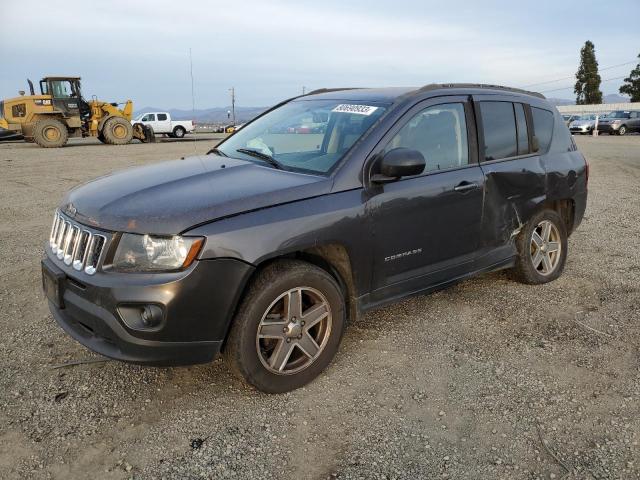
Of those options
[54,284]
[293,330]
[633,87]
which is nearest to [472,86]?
[293,330]

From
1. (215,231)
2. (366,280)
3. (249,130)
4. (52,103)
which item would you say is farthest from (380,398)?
(52,103)

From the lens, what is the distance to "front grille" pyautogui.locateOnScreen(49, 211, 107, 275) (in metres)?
2.72

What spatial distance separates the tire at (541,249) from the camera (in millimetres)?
4477

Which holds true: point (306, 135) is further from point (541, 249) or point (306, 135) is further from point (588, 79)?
point (588, 79)

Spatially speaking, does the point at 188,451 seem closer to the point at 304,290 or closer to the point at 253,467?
the point at 253,467

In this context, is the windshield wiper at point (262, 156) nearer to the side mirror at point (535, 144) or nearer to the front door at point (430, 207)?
the front door at point (430, 207)

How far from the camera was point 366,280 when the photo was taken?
3291mm

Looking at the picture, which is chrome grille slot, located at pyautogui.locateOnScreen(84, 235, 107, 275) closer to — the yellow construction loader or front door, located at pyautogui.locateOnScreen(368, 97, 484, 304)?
front door, located at pyautogui.locateOnScreen(368, 97, 484, 304)

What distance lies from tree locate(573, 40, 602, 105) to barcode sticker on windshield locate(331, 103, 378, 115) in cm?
7363

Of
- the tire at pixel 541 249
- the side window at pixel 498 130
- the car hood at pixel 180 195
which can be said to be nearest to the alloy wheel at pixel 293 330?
the car hood at pixel 180 195

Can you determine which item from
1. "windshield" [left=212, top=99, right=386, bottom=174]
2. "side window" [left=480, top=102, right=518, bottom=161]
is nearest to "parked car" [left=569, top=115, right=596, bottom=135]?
"side window" [left=480, top=102, right=518, bottom=161]

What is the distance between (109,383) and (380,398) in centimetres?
Result: 159

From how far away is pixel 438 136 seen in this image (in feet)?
12.2

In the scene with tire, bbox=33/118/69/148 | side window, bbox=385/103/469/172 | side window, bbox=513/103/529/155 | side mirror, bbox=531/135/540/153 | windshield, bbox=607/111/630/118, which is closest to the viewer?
side window, bbox=385/103/469/172
